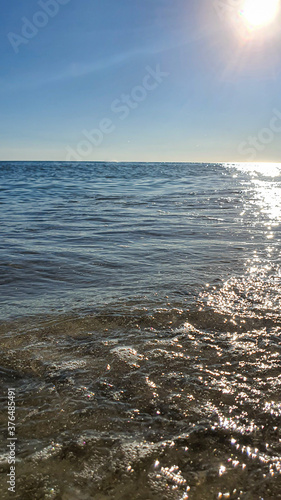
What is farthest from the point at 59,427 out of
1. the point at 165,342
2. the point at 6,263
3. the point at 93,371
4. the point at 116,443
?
the point at 6,263

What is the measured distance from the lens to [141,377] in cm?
224

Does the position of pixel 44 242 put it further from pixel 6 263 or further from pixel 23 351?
pixel 23 351

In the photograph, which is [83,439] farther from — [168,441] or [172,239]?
[172,239]

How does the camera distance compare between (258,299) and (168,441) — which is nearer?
(168,441)

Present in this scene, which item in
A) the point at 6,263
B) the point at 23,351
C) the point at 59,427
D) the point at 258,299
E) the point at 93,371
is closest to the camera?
the point at 59,427

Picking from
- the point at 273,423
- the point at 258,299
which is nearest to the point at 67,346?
the point at 273,423

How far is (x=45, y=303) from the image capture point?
3.60m

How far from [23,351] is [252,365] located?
68.9 inches

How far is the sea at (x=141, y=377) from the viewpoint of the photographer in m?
1.51

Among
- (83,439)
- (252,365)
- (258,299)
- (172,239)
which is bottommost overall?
(83,439)

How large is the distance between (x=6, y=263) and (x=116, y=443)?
13.2ft

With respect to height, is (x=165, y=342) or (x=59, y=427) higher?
(x=165, y=342)

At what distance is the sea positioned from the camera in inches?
59.6

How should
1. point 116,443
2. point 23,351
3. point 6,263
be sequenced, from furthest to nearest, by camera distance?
point 6,263, point 23,351, point 116,443
